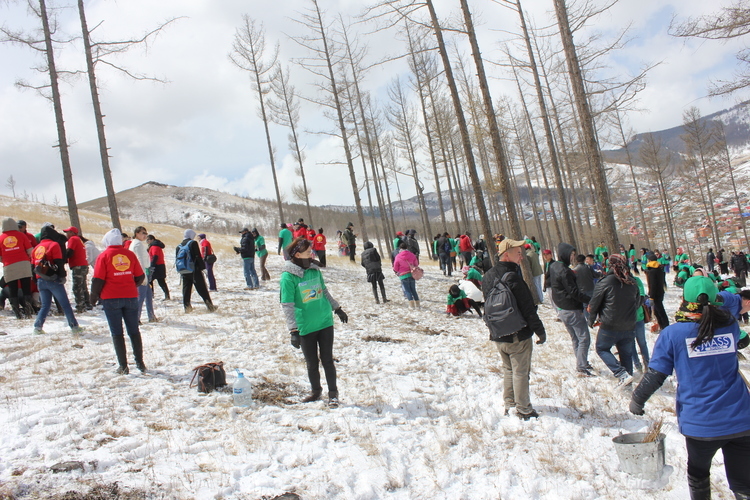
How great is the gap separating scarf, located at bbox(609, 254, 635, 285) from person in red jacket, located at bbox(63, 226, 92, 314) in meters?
10.1

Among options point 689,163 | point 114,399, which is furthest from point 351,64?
point 689,163

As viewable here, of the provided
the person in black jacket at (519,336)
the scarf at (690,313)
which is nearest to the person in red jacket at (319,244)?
the person in black jacket at (519,336)

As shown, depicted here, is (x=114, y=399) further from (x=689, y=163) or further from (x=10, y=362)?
(x=689, y=163)

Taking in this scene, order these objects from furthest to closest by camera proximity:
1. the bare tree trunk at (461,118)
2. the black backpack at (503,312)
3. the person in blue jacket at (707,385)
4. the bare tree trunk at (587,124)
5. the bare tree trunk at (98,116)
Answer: the bare tree trunk at (98,116) < the bare tree trunk at (461,118) < the bare tree trunk at (587,124) < the black backpack at (503,312) < the person in blue jacket at (707,385)

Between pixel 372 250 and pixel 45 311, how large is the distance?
24.8 feet

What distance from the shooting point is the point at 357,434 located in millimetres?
4422

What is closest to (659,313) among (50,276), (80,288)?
(50,276)

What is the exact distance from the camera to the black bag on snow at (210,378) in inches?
214

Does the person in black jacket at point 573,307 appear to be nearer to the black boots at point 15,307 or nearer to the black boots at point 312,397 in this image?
the black boots at point 312,397

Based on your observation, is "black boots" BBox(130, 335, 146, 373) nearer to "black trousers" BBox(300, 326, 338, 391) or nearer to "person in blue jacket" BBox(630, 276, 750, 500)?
"black trousers" BBox(300, 326, 338, 391)

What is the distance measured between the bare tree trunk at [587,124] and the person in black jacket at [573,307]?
5071 millimetres

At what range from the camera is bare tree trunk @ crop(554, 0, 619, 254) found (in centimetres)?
1086

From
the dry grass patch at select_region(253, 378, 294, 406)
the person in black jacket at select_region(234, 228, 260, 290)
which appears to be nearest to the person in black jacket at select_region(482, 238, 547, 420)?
the dry grass patch at select_region(253, 378, 294, 406)

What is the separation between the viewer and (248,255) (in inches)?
539
